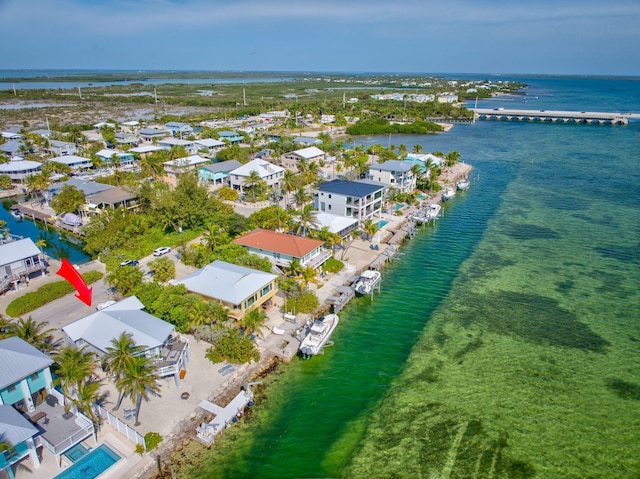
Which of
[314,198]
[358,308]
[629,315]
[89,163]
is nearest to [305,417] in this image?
[358,308]

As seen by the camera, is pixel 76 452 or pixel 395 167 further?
pixel 395 167

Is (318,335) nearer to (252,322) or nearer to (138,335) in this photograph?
(252,322)

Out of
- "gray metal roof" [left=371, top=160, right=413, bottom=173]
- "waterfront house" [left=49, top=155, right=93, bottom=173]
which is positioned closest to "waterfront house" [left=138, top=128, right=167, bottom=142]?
"waterfront house" [left=49, top=155, right=93, bottom=173]

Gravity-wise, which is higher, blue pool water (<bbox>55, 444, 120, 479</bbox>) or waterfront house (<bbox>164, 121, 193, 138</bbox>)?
waterfront house (<bbox>164, 121, 193, 138</bbox>)

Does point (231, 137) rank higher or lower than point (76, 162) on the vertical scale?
higher

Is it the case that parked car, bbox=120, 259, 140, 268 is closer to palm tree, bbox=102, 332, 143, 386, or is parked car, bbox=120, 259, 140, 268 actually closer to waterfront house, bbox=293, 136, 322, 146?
palm tree, bbox=102, 332, 143, 386

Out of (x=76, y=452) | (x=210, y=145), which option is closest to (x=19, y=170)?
(x=210, y=145)
